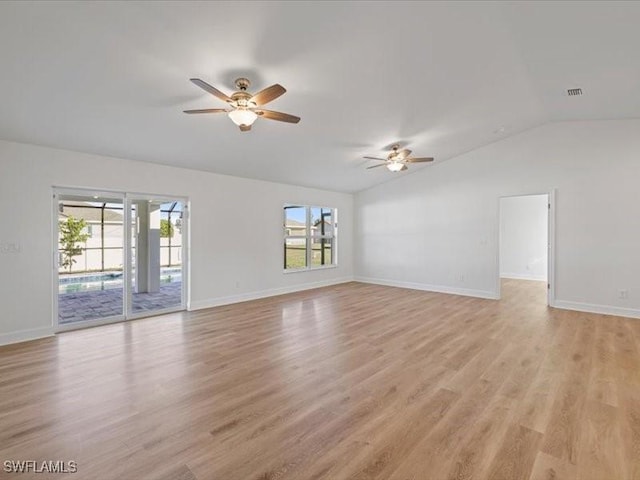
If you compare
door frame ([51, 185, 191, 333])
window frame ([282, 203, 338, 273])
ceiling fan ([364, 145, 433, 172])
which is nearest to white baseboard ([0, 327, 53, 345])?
door frame ([51, 185, 191, 333])

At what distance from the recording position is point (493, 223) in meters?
6.48

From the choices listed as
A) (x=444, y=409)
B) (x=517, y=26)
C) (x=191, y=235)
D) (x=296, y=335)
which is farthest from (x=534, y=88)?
(x=191, y=235)

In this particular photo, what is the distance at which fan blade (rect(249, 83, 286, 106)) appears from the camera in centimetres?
273

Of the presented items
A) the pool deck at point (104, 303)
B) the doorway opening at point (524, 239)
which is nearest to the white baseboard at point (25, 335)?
the pool deck at point (104, 303)

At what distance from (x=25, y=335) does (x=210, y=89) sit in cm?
402

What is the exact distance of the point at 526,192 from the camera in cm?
607

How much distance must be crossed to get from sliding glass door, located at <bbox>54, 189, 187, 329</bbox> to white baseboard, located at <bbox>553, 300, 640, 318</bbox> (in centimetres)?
681

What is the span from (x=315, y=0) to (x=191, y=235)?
4.26 metres

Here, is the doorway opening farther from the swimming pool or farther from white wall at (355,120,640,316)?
the swimming pool

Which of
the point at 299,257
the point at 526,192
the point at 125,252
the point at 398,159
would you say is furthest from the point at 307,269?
the point at 526,192

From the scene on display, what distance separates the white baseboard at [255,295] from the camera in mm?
5690

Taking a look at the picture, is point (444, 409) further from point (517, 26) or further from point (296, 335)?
point (517, 26)

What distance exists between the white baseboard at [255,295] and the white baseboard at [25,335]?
6.33 feet

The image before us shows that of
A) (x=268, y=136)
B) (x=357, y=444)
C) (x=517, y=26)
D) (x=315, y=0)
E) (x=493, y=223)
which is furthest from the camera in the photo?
(x=493, y=223)
